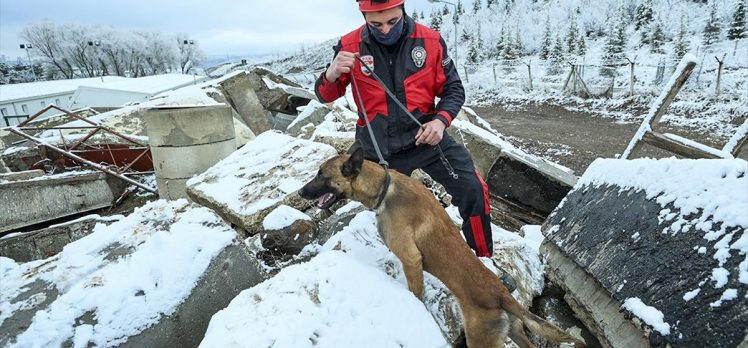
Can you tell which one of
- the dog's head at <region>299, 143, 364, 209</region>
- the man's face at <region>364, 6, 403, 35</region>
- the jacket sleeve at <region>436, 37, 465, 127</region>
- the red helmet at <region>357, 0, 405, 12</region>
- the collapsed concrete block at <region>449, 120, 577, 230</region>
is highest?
the red helmet at <region>357, 0, 405, 12</region>

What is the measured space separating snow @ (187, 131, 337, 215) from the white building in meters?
25.7

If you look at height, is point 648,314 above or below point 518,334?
above

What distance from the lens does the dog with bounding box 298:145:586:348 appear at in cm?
219

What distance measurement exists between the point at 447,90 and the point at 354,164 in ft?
3.47

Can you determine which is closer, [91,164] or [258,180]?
[258,180]

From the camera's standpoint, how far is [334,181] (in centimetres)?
271

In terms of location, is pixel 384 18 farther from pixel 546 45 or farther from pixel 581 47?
pixel 546 45

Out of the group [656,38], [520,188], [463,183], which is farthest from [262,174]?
[656,38]

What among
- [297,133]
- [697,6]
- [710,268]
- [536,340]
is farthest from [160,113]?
[697,6]

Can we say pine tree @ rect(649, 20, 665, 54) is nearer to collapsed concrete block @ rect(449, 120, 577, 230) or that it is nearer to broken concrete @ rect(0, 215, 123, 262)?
collapsed concrete block @ rect(449, 120, 577, 230)

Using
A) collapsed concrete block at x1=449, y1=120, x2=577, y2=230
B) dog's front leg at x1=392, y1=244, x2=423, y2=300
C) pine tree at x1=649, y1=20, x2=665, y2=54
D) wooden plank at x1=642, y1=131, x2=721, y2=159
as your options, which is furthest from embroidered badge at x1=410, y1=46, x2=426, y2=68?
pine tree at x1=649, y1=20, x2=665, y2=54

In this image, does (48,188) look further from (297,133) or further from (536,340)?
(536,340)

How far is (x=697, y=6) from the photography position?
117 feet

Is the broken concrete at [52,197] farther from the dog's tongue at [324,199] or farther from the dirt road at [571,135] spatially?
the dirt road at [571,135]
